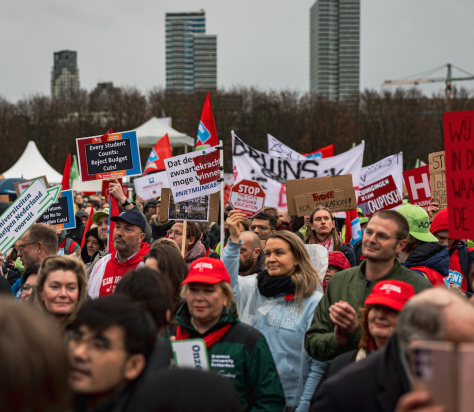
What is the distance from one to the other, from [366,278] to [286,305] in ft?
1.85

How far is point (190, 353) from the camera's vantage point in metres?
3.35

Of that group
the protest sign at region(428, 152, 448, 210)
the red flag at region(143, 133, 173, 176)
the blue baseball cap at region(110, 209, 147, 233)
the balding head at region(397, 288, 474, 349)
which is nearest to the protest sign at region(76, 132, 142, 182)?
the blue baseball cap at region(110, 209, 147, 233)

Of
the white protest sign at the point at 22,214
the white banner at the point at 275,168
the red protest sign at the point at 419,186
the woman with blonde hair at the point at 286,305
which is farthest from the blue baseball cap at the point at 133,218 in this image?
the white banner at the point at 275,168

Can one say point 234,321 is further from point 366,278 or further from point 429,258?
point 429,258

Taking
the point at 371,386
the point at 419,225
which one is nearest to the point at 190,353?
the point at 371,386

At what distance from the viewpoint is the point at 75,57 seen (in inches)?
7682

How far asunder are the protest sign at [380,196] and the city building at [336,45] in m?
139

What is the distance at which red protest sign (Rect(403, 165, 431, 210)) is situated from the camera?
9.41 m

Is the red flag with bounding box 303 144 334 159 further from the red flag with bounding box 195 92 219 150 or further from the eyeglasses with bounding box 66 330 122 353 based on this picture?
the eyeglasses with bounding box 66 330 122 353

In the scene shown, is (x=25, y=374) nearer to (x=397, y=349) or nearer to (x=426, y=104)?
(x=397, y=349)

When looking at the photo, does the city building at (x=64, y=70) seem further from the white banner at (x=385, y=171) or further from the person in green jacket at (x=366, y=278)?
the person in green jacket at (x=366, y=278)

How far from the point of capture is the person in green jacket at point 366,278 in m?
3.83

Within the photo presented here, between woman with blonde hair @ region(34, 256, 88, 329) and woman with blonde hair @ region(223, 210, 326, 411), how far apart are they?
1.01 meters

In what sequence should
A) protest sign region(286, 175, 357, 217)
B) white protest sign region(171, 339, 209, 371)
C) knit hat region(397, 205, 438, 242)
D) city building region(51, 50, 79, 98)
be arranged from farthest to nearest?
city building region(51, 50, 79, 98) → protest sign region(286, 175, 357, 217) → knit hat region(397, 205, 438, 242) → white protest sign region(171, 339, 209, 371)
